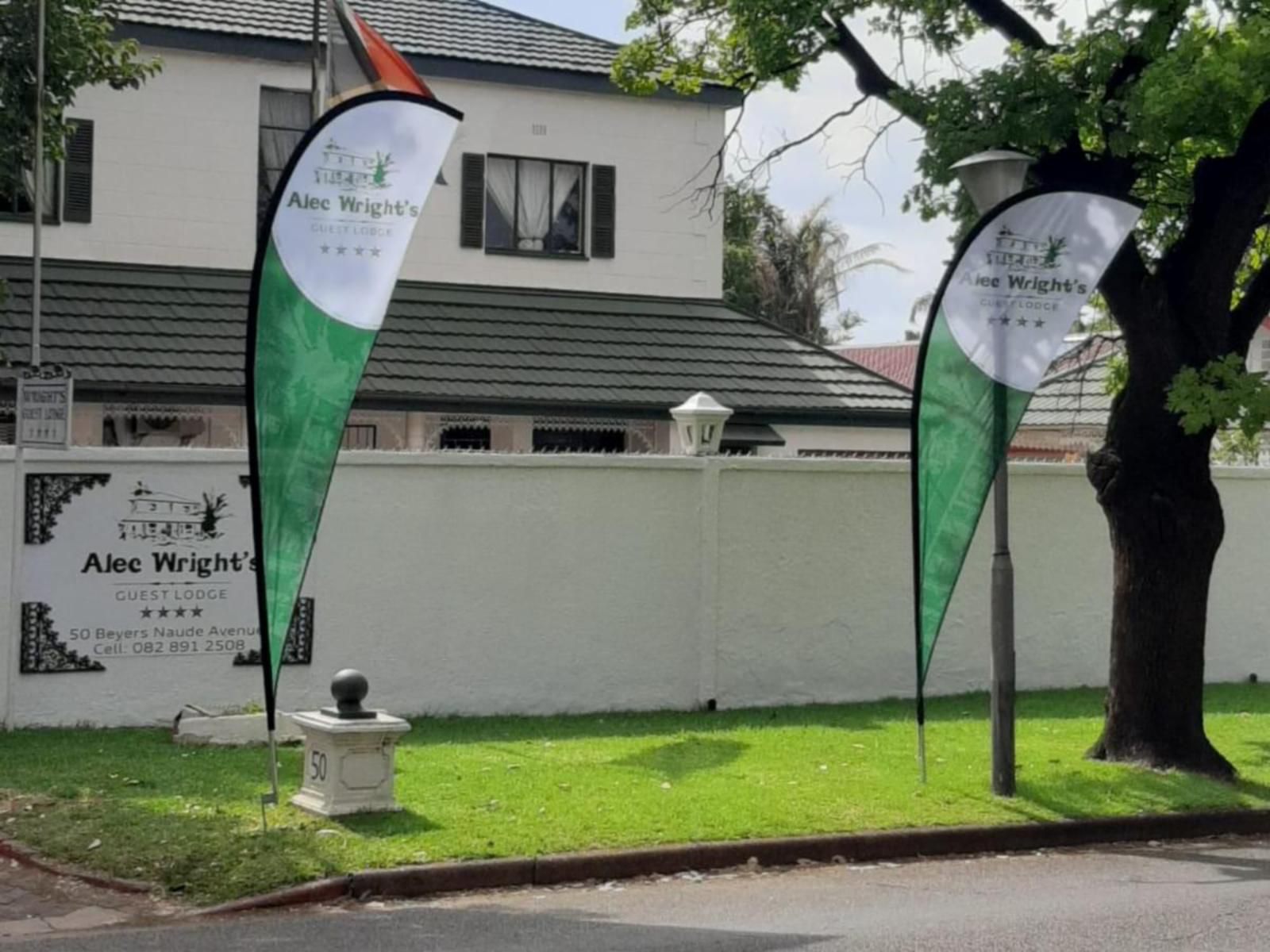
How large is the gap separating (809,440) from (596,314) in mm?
2920

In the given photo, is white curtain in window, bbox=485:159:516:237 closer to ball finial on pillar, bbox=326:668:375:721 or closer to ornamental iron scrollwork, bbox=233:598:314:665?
ornamental iron scrollwork, bbox=233:598:314:665

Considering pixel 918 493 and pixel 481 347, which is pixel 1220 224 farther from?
pixel 481 347

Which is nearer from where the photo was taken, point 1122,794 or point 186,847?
point 186,847

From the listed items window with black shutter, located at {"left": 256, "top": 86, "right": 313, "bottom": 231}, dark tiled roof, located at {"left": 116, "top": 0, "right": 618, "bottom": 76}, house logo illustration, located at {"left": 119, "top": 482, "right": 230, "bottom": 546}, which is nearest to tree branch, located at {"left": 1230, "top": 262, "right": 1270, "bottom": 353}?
house logo illustration, located at {"left": 119, "top": 482, "right": 230, "bottom": 546}

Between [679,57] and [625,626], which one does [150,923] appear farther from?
[679,57]

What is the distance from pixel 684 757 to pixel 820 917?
3909 mm

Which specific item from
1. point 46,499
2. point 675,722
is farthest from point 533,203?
point 46,499

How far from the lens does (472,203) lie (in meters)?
21.9

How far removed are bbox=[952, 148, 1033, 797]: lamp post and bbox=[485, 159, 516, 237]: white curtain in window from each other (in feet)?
35.9

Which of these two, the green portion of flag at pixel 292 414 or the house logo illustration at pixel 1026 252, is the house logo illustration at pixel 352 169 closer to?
the green portion of flag at pixel 292 414

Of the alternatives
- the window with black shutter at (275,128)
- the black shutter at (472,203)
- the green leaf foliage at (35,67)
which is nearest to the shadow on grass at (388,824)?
the green leaf foliage at (35,67)


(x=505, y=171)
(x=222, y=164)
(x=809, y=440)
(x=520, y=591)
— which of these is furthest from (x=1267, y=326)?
(x=520, y=591)

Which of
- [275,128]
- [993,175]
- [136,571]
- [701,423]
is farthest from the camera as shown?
[275,128]

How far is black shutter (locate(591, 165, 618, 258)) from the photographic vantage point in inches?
885
